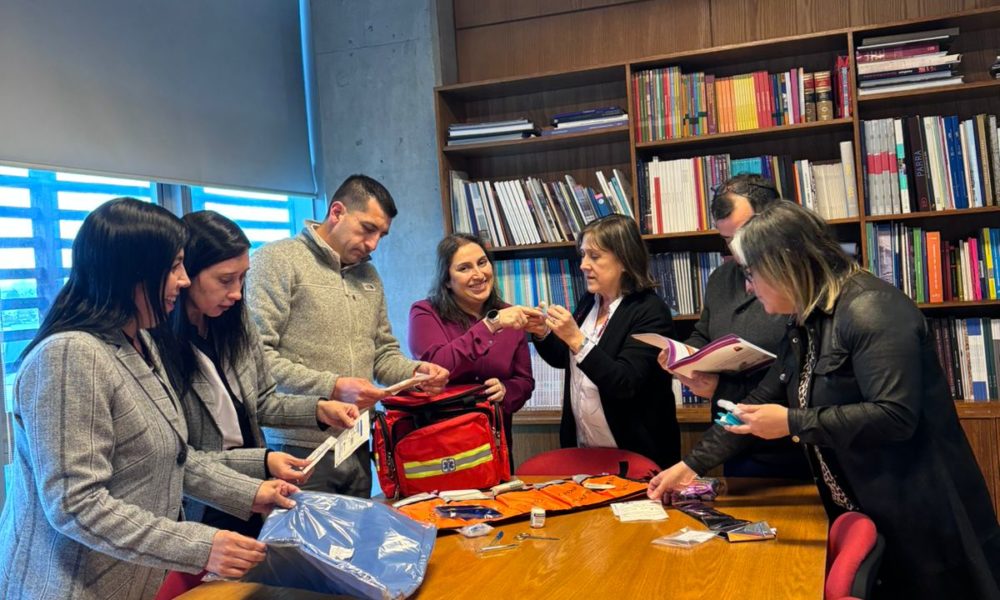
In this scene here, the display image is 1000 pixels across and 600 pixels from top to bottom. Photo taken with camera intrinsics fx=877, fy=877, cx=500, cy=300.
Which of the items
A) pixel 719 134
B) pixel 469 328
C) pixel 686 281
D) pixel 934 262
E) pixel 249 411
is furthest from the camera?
pixel 686 281

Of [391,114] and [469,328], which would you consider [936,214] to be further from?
[391,114]

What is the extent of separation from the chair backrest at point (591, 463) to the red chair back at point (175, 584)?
124cm

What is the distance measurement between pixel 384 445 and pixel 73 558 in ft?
3.14

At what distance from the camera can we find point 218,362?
2.30m

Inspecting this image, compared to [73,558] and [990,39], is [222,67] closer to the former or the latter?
[73,558]

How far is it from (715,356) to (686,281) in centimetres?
186

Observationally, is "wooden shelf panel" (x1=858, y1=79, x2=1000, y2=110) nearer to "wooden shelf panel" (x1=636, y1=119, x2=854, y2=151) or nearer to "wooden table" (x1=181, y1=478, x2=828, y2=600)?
"wooden shelf panel" (x1=636, y1=119, x2=854, y2=151)

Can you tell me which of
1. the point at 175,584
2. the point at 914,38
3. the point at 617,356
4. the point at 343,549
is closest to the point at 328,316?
the point at 617,356

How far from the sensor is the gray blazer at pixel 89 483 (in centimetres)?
165

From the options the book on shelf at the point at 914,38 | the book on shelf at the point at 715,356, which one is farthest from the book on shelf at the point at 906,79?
the book on shelf at the point at 715,356

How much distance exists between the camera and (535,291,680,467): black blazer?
9.20ft

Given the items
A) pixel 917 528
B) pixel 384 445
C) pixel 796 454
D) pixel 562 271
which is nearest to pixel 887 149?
pixel 562 271

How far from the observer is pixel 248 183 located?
4.20 m

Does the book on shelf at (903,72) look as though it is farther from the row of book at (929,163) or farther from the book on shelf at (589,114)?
the book on shelf at (589,114)
